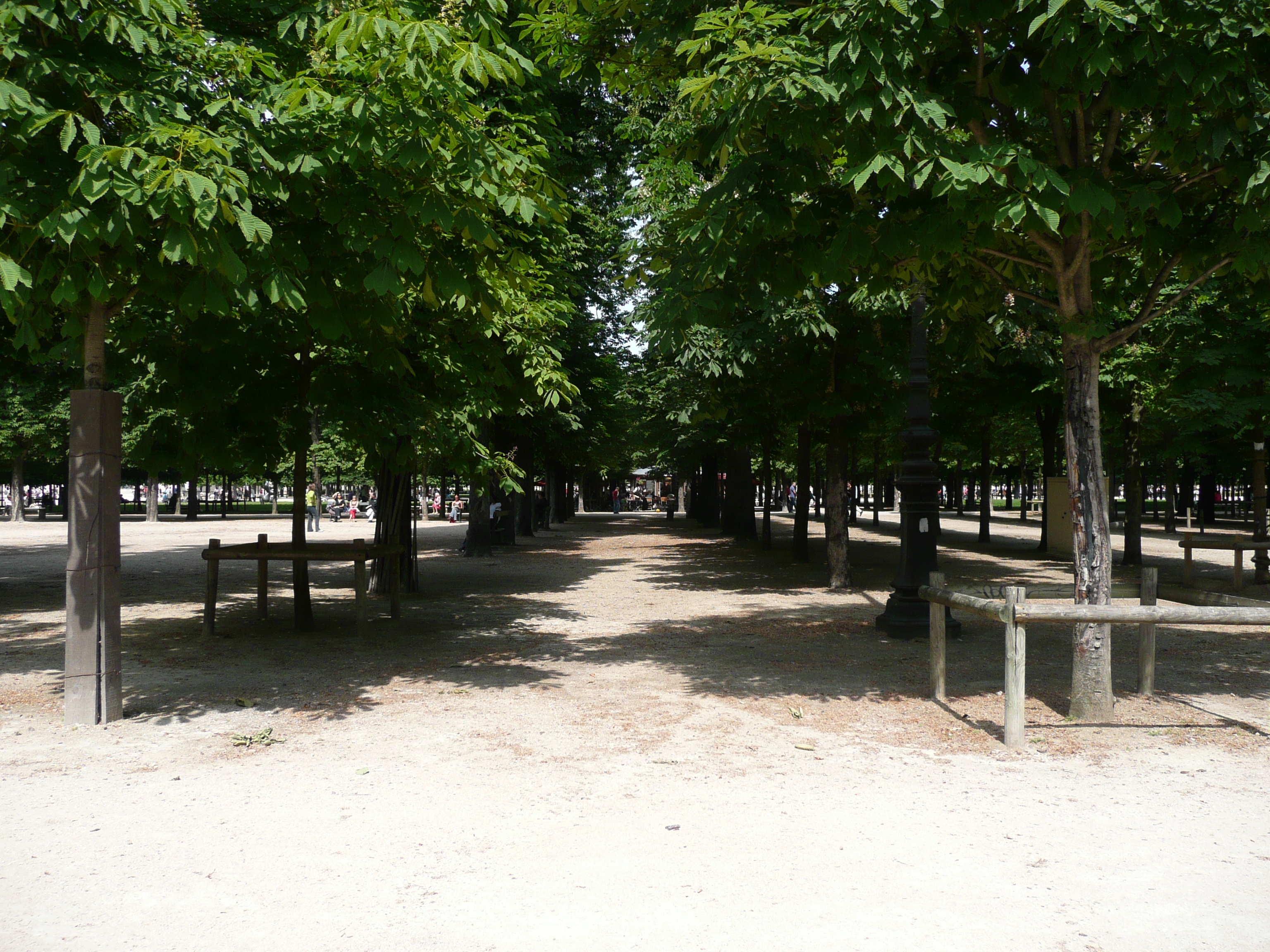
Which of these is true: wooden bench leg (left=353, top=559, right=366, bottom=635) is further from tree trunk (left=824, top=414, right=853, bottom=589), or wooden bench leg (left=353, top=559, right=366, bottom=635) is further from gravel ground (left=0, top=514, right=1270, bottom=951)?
tree trunk (left=824, top=414, right=853, bottom=589)

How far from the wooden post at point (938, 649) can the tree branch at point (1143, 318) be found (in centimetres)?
196

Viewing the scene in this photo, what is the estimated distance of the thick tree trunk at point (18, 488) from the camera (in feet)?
147

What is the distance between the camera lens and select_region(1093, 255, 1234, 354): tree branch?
23.2 ft

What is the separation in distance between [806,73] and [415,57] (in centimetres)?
231

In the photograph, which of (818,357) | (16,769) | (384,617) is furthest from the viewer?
(818,357)

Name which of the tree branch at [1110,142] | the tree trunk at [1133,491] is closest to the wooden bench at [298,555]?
the tree branch at [1110,142]

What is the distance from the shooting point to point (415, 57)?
608 cm

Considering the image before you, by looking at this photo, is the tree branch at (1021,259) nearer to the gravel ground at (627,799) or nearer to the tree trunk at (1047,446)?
the gravel ground at (627,799)

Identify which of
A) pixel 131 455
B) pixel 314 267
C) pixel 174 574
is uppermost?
pixel 314 267

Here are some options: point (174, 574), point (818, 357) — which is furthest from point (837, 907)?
point (174, 574)

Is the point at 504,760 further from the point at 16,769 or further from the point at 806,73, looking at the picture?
the point at 806,73

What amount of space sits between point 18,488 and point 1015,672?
166 ft

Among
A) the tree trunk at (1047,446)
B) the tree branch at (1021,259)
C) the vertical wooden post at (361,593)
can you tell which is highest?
the tree branch at (1021,259)

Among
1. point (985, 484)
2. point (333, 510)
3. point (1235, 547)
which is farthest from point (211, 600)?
point (333, 510)
